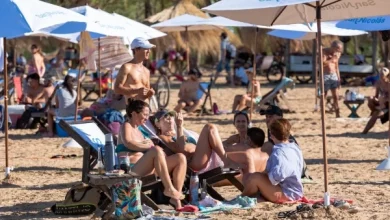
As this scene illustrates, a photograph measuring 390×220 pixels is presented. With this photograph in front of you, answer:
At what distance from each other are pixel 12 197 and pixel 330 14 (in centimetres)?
321

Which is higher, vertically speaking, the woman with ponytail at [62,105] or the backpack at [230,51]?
the backpack at [230,51]

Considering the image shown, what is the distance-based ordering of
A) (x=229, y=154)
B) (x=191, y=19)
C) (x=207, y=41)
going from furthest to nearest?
(x=207, y=41) → (x=191, y=19) → (x=229, y=154)

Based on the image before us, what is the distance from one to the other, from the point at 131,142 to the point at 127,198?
101 cm

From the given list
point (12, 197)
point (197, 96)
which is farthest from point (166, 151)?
point (197, 96)

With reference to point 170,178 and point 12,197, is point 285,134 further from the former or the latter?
point 12,197

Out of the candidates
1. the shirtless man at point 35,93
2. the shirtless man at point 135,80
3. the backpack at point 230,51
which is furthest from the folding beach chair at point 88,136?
the backpack at point 230,51

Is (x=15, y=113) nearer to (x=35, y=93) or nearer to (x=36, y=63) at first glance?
(x=35, y=93)

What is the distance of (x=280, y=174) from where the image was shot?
24.2ft

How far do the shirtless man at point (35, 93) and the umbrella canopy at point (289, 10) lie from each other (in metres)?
7.33

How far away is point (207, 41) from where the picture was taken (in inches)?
1268

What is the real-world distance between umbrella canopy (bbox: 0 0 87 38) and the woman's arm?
1.32m

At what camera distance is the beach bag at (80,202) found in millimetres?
7273

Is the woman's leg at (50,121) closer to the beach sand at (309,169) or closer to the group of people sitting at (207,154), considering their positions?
the beach sand at (309,169)

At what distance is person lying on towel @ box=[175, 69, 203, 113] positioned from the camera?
17406mm
